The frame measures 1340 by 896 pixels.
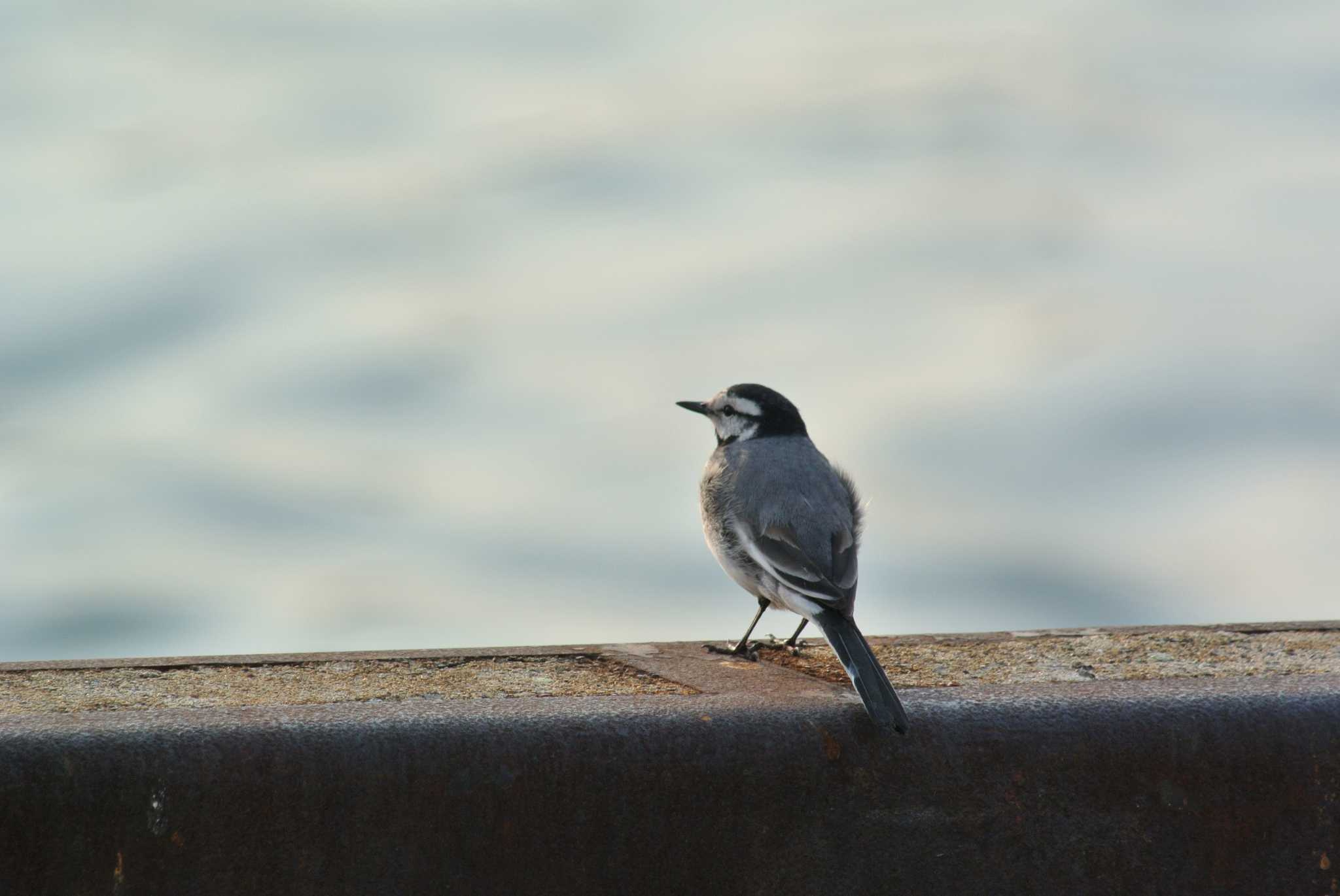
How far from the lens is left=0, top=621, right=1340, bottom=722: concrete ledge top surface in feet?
16.0

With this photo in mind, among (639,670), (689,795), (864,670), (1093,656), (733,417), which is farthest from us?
(733,417)

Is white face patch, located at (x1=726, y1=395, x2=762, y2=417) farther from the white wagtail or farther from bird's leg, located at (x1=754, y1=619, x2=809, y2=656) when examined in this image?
bird's leg, located at (x1=754, y1=619, x2=809, y2=656)

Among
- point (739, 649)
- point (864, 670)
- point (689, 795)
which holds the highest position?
point (739, 649)

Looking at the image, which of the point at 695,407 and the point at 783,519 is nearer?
the point at 783,519

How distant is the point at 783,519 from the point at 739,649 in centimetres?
56

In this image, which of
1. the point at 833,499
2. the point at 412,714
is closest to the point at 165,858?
the point at 412,714

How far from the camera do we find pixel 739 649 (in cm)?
601

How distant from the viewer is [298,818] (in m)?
3.84

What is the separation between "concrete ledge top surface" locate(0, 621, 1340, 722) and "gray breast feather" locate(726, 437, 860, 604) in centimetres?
34

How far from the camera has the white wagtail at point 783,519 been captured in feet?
17.7

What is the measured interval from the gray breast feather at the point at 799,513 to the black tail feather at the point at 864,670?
0.44 feet

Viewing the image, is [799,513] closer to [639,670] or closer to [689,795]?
[639,670]

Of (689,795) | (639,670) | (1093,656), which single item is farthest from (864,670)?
(1093,656)

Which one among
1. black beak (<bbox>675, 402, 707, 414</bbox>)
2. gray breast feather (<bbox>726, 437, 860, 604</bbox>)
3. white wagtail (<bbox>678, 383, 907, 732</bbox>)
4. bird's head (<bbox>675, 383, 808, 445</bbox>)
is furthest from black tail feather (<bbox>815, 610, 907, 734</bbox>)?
black beak (<bbox>675, 402, 707, 414</bbox>)
